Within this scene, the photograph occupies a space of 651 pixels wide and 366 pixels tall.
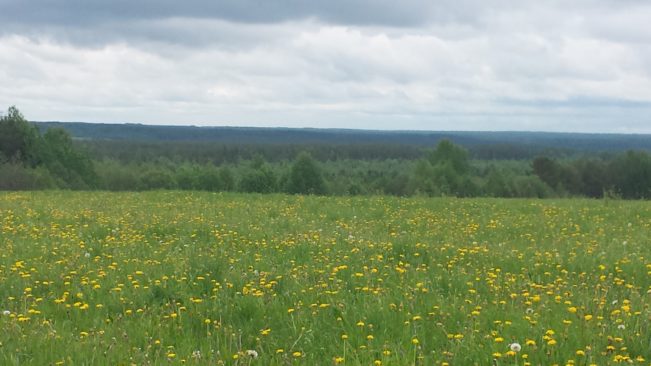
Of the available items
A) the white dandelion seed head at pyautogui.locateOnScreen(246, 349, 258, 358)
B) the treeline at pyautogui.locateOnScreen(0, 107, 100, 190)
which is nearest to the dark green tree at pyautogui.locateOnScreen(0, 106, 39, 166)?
the treeline at pyautogui.locateOnScreen(0, 107, 100, 190)

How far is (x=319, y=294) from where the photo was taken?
6328 mm

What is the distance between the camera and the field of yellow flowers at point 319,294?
15.3 feet

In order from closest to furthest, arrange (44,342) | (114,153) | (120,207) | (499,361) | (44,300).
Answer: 1. (499,361)
2. (44,342)
3. (44,300)
4. (120,207)
5. (114,153)

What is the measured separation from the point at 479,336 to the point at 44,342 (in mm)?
3482

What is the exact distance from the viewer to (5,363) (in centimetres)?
443

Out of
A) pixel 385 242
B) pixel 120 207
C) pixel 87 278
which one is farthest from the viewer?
pixel 120 207

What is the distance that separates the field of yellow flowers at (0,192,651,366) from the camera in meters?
4.66

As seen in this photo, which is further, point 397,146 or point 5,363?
point 397,146

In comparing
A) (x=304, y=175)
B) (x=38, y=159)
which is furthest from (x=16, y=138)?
(x=304, y=175)

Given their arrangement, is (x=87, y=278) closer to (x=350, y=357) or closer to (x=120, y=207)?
(x=350, y=357)

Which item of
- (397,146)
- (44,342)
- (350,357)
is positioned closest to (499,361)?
(350,357)

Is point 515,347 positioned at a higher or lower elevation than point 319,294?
higher

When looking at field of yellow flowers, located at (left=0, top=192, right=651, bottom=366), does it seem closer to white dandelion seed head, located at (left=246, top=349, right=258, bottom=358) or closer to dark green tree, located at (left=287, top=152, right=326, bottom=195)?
white dandelion seed head, located at (left=246, top=349, right=258, bottom=358)

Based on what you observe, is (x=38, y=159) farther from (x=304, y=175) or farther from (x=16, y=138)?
(x=304, y=175)
